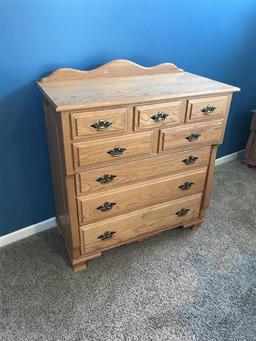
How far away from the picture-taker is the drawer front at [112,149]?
1234 millimetres

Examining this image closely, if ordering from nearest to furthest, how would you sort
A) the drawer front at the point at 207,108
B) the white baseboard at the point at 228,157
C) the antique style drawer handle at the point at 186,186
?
the drawer front at the point at 207,108
the antique style drawer handle at the point at 186,186
the white baseboard at the point at 228,157

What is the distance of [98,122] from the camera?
1.21 m

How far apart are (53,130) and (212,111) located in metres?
0.83

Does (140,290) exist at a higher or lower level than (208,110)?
lower

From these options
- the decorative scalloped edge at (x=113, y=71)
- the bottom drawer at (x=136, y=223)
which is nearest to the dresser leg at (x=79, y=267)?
the bottom drawer at (x=136, y=223)

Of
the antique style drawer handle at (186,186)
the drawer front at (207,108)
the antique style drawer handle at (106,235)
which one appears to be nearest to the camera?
the drawer front at (207,108)

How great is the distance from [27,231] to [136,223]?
2.40 feet

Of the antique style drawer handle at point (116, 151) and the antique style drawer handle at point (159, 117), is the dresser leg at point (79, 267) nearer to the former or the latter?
the antique style drawer handle at point (116, 151)

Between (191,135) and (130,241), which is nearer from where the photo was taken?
(191,135)

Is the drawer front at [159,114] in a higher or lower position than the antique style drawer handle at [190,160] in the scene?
higher

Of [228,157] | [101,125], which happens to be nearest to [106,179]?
[101,125]

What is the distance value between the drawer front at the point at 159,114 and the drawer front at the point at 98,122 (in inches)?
3.0

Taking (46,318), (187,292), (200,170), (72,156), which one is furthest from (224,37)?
(46,318)

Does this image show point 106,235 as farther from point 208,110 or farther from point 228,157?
point 228,157
